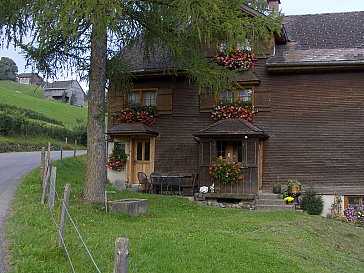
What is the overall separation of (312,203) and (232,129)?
380cm

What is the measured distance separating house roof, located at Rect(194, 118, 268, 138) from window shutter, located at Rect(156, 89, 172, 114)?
2.32 metres

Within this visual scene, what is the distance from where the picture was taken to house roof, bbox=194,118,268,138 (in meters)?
16.2

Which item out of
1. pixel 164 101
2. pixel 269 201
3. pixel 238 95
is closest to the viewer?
pixel 269 201

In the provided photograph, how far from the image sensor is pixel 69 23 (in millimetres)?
10359

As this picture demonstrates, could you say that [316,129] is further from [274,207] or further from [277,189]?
[274,207]

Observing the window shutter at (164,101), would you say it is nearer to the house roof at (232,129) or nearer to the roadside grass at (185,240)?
the house roof at (232,129)

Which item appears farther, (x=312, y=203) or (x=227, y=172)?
(x=227, y=172)

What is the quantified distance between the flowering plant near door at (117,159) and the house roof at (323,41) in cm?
695

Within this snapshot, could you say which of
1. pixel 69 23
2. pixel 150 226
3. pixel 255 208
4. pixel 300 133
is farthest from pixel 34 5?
pixel 300 133

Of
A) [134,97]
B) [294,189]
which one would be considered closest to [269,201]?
[294,189]

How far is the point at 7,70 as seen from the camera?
114m

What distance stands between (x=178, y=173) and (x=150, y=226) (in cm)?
822

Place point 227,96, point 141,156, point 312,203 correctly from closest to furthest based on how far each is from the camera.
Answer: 1. point 312,203
2. point 227,96
3. point 141,156

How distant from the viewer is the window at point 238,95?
58.4 feet
